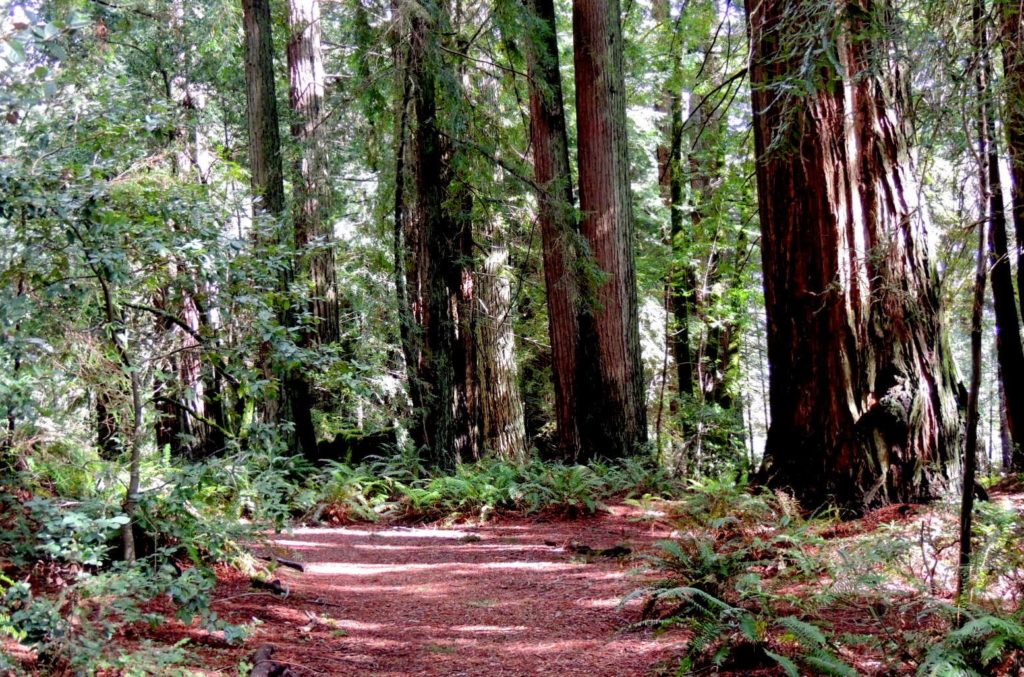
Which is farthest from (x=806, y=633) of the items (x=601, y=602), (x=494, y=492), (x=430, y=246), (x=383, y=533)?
(x=430, y=246)

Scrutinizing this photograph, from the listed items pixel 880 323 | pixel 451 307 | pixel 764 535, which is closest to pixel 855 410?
pixel 880 323

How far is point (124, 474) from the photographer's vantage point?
19.3 feet

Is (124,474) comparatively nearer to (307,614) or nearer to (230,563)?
(230,563)

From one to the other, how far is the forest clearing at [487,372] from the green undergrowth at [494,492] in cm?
5

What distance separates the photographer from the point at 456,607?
5.45 m

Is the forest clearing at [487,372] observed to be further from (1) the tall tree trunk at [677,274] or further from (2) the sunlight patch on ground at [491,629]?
(1) the tall tree trunk at [677,274]

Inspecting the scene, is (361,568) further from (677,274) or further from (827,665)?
(677,274)

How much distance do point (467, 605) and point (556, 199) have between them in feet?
18.5

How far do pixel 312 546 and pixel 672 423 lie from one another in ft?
34.0

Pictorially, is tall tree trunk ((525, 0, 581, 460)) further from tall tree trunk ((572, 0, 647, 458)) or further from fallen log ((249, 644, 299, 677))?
fallen log ((249, 644, 299, 677))

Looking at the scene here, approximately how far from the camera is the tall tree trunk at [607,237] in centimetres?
1022

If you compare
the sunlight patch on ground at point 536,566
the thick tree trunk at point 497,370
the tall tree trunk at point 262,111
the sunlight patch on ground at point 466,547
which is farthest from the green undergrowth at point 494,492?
the thick tree trunk at point 497,370

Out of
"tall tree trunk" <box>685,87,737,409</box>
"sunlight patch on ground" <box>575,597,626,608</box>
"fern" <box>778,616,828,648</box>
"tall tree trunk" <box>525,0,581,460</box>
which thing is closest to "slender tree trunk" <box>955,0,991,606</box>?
"fern" <box>778,616,828,648</box>

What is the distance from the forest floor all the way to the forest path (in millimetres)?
12
